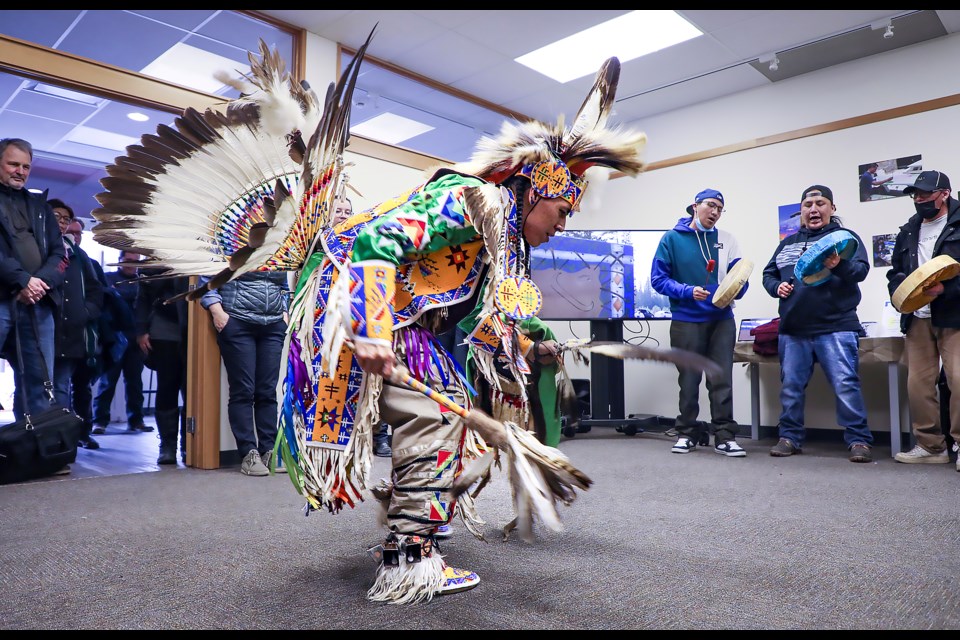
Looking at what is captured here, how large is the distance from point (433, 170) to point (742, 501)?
1.84m

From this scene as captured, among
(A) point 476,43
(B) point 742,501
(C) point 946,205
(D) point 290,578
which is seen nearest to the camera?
(D) point 290,578

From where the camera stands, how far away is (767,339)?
4418 mm

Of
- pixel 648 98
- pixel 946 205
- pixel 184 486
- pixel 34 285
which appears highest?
pixel 648 98

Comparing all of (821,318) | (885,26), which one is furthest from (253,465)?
(885,26)

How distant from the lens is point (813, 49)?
4.65 m

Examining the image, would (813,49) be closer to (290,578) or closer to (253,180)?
(253,180)

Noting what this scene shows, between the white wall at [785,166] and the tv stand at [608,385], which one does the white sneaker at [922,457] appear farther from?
the tv stand at [608,385]

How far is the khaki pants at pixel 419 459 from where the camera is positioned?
150cm

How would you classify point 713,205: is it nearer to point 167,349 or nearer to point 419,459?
point 419,459

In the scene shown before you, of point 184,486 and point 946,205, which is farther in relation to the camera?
point 946,205

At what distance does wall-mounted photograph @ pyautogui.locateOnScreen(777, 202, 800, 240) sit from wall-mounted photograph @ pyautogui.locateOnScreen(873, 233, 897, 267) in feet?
1.78

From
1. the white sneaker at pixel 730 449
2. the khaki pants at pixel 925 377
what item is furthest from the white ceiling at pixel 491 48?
the white sneaker at pixel 730 449

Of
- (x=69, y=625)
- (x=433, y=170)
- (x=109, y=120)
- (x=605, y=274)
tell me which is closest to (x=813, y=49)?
(x=605, y=274)

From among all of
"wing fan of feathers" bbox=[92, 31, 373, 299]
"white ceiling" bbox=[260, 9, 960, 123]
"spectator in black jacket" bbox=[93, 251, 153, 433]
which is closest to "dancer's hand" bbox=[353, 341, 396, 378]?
"wing fan of feathers" bbox=[92, 31, 373, 299]
